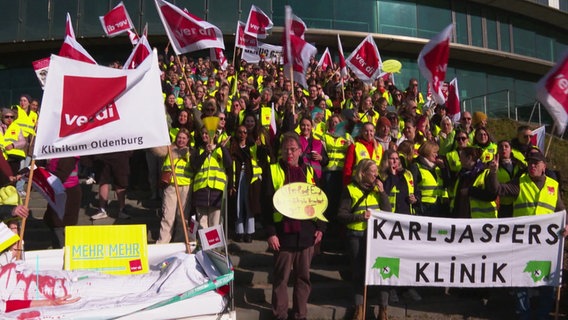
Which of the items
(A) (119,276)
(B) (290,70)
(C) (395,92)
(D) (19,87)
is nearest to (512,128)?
(C) (395,92)

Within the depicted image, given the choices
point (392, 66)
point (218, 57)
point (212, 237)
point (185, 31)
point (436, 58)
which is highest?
point (218, 57)

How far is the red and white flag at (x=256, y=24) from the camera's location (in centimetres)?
1270

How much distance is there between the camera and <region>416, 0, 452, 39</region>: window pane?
26719 mm

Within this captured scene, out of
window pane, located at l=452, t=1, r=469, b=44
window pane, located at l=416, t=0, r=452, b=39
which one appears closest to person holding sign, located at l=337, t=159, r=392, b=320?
window pane, located at l=416, t=0, r=452, b=39

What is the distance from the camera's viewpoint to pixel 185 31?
9.60 m

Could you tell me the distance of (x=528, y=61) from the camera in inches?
1149

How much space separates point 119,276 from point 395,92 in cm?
975

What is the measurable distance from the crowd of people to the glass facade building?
14.6 meters

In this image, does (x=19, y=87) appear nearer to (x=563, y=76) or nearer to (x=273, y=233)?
(x=273, y=233)

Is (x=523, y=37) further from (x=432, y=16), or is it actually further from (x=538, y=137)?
(x=538, y=137)

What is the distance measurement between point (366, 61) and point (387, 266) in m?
6.71

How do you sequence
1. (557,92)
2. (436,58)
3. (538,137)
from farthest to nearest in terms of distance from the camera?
1. (538,137)
2. (436,58)
3. (557,92)

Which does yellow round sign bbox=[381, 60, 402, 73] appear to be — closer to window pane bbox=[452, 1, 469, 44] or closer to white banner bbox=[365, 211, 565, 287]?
white banner bbox=[365, 211, 565, 287]

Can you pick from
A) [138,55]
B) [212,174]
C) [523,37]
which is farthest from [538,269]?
[523,37]
